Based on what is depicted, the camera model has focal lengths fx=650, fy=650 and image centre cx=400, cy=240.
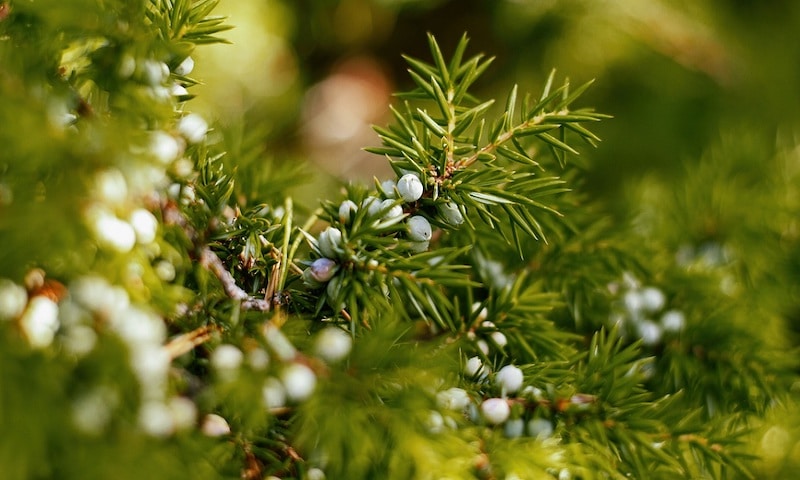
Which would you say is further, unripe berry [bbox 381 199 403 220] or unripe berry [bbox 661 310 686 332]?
unripe berry [bbox 661 310 686 332]

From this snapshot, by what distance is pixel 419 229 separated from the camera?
266 mm

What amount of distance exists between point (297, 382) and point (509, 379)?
98 millimetres

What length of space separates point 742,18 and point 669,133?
0.22 meters

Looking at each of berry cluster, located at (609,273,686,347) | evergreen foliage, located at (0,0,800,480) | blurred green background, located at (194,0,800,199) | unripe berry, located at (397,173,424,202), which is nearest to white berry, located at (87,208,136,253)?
evergreen foliage, located at (0,0,800,480)

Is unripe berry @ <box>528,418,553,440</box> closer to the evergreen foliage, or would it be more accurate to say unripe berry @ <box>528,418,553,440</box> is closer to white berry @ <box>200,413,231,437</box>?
the evergreen foliage

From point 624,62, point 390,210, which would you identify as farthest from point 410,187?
point 624,62

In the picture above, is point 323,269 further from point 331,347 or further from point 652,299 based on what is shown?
point 652,299

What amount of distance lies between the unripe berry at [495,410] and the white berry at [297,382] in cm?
8

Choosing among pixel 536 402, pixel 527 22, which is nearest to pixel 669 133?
pixel 527 22

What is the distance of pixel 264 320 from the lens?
239 millimetres

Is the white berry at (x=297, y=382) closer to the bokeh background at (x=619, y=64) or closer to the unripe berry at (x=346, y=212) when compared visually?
the unripe berry at (x=346, y=212)

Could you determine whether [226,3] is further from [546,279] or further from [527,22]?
[546,279]

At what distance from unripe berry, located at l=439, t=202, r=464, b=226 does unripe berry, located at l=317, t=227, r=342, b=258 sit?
46 millimetres

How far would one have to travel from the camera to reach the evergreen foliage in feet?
0.62
